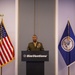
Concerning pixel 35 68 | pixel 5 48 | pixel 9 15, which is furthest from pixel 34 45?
pixel 9 15

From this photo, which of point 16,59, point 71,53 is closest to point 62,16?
point 71,53

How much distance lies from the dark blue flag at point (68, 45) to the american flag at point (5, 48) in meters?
1.41

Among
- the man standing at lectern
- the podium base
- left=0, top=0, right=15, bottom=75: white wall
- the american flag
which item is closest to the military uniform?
the man standing at lectern

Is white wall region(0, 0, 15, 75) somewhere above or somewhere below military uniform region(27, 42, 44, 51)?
above

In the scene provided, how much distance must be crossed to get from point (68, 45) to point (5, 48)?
1805 mm

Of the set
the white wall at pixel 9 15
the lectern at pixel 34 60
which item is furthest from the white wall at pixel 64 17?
the white wall at pixel 9 15

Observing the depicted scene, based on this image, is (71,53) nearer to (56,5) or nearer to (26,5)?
(56,5)

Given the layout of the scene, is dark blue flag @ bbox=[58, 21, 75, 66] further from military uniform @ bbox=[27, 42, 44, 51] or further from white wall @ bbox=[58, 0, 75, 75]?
military uniform @ bbox=[27, 42, 44, 51]

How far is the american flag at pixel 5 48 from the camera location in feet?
17.8

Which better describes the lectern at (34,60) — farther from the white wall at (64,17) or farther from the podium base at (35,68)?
the white wall at (64,17)

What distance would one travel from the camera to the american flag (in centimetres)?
542

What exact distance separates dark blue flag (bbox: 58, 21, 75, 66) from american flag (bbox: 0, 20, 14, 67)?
4.64 ft

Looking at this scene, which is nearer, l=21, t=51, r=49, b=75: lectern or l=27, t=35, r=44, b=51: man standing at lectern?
l=21, t=51, r=49, b=75: lectern

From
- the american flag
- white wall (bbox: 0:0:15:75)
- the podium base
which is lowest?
the podium base
